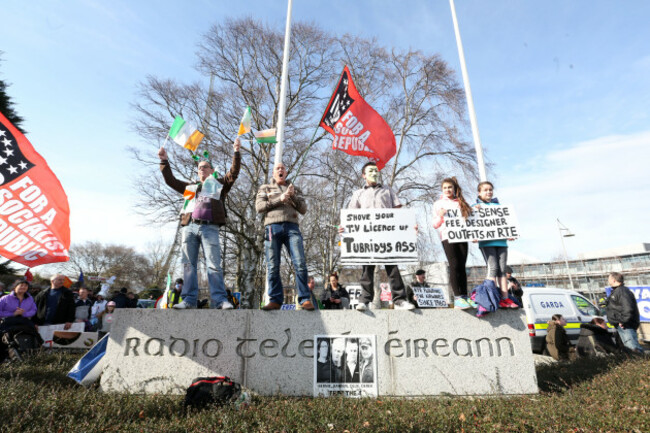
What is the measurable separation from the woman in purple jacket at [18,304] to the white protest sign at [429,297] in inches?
295

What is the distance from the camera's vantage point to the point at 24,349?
21.4 ft

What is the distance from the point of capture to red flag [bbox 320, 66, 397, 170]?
8.61 metres

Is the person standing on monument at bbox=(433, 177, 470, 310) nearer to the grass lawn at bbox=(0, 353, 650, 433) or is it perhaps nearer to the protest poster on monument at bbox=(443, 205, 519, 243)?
the protest poster on monument at bbox=(443, 205, 519, 243)

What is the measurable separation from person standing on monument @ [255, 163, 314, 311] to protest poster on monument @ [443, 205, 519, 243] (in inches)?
79.9

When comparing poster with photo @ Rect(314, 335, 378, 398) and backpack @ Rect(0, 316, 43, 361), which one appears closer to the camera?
poster with photo @ Rect(314, 335, 378, 398)

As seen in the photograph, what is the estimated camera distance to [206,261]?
480 centimetres

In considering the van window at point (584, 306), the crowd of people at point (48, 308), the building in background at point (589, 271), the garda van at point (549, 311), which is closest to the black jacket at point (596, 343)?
the garda van at point (549, 311)

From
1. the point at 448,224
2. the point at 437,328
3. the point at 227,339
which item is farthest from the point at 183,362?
the point at 448,224

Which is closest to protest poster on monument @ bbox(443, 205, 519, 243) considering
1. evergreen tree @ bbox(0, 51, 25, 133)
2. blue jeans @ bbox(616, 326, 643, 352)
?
blue jeans @ bbox(616, 326, 643, 352)

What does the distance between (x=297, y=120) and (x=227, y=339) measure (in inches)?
601

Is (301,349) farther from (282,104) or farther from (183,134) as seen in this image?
(282,104)

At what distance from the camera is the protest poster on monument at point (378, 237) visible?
478cm

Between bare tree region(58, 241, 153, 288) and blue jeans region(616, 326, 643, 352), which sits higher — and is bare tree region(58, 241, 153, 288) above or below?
above

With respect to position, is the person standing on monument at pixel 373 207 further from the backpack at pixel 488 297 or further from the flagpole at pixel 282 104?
the flagpole at pixel 282 104
